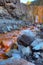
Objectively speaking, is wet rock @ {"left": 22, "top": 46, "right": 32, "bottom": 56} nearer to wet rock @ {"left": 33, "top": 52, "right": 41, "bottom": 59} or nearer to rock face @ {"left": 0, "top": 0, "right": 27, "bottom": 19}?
wet rock @ {"left": 33, "top": 52, "right": 41, "bottom": 59}

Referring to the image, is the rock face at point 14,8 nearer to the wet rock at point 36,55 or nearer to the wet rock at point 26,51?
the wet rock at point 26,51

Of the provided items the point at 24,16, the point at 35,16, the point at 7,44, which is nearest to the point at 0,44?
the point at 7,44

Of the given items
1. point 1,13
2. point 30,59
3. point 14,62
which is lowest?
point 30,59

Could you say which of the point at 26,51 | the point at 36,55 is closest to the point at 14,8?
the point at 26,51

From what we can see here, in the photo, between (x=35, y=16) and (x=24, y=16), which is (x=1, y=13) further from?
(x=35, y=16)

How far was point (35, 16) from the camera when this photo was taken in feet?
33.3

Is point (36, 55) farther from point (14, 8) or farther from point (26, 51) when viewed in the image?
point (14, 8)

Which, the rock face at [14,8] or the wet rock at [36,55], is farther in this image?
the rock face at [14,8]

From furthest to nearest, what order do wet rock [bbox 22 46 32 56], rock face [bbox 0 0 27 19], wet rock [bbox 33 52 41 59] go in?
rock face [bbox 0 0 27 19] → wet rock [bbox 22 46 32 56] → wet rock [bbox 33 52 41 59]

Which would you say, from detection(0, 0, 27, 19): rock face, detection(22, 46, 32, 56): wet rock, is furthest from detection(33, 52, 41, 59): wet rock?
detection(0, 0, 27, 19): rock face

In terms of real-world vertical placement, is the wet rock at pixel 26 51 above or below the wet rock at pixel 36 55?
above

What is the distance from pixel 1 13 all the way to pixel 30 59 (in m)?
4.13

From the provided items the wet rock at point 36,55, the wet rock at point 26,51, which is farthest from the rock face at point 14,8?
the wet rock at point 36,55

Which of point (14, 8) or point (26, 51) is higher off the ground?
point (14, 8)
